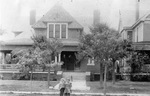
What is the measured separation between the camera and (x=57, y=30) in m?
32.6

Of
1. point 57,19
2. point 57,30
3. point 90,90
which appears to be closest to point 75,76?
point 57,30

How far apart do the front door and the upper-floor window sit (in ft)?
6.74

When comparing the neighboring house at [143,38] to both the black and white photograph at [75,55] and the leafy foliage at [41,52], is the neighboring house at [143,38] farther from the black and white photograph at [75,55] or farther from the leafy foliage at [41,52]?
the leafy foliage at [41,52]

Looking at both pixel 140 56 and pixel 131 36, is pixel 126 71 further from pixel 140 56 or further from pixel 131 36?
pixel 131 36

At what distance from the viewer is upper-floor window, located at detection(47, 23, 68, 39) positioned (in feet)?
107

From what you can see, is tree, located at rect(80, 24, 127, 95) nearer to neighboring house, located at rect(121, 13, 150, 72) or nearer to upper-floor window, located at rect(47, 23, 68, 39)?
neighboring house, located at rect(121, 13, 150, 72)

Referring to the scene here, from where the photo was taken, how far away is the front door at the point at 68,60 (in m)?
32.9

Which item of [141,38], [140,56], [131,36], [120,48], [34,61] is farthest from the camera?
[131,36]

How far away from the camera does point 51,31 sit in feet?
107

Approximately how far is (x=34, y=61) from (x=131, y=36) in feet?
Answer: 70.1

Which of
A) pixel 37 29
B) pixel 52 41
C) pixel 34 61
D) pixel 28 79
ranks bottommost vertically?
pixel 28 79

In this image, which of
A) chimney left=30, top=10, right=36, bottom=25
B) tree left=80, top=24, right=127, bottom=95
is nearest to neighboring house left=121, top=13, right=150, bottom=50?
tree left=80, top=24, right=127, bottom=95

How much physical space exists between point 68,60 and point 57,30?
3.75m

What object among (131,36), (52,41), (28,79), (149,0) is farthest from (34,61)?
(149,0)
